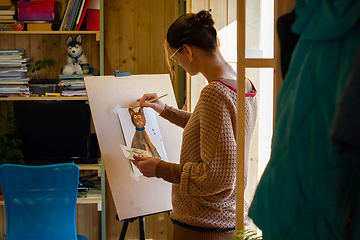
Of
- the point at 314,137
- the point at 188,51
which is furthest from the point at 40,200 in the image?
the point at 314,137

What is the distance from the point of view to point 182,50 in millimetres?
1225

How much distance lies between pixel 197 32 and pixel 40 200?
4.07 ft

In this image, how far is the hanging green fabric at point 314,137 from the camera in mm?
437

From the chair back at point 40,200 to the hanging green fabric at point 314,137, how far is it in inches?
56.9

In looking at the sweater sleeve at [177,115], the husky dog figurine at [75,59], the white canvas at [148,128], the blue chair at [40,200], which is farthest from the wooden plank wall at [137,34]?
the blue chair at [40,200]

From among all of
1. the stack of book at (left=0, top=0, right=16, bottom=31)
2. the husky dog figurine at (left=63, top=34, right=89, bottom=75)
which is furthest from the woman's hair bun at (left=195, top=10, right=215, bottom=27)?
the stack of book at (left=0, top=0, right=16, bottom=31)

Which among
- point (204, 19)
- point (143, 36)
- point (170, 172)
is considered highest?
point (143, 36)

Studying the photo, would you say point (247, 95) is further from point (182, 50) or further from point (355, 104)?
point (355, 104)

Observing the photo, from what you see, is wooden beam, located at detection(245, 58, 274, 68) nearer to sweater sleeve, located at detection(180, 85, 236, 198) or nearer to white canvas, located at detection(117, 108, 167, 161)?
sweater sleeve, located at detection(180, 85, 236, 198)

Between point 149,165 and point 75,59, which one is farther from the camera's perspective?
point 75,59

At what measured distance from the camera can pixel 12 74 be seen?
2523mm

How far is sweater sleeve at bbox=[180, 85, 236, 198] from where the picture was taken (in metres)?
1.00

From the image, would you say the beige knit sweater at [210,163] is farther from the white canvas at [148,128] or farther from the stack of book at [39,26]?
the stack of book at [39,26]

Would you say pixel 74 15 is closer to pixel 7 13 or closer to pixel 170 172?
pixel 7 13
